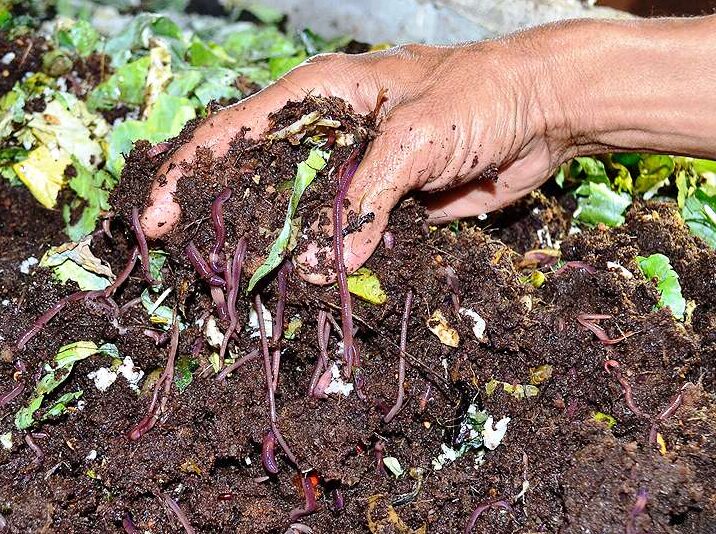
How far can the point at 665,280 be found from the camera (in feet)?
7.89

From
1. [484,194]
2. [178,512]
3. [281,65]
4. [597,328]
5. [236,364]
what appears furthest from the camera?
[281,65]

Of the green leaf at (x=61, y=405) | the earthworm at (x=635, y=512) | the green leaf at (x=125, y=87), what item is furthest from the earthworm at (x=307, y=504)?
the green leaf at (x=125, y=87)

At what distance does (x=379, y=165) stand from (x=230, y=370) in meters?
0.75

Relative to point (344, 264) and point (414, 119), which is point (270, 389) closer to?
point (344, 264)

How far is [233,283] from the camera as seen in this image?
1992mm

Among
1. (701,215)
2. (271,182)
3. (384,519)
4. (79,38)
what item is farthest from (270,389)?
(79,38)

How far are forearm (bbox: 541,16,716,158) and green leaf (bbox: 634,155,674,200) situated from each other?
0.41 metres

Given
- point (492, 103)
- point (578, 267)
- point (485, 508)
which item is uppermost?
point (492, 103)

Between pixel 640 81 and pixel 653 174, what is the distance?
0.67 metres

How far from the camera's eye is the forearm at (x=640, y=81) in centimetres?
229

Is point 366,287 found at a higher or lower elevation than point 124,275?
higher

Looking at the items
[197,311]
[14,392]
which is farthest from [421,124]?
[14,392]

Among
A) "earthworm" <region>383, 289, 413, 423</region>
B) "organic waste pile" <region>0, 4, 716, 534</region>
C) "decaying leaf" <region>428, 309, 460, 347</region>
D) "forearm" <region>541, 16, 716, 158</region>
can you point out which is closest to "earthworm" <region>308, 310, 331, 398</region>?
"organic waste pile" <region>0, 4, 716, 534</region>

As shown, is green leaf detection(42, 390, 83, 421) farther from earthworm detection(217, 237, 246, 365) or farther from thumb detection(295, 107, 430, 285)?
thumb detection(295, 107, 430, 285)
